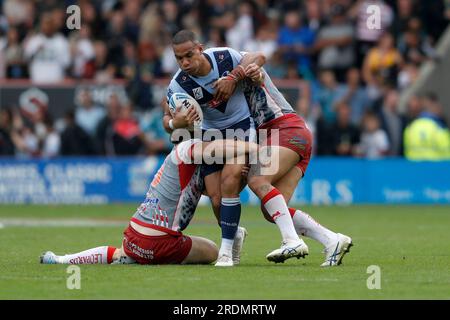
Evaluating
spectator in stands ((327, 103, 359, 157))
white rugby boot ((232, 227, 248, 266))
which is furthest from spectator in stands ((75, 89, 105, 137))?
white rugby boot ((232, 227, 248, 266))

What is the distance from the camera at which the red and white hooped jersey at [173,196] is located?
37.4 feet

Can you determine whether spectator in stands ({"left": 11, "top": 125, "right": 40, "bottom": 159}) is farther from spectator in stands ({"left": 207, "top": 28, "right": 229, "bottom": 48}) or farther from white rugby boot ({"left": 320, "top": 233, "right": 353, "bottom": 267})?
white rugby boot ({"left": 320, "top": 233, "right": 353, "bottom": 267})

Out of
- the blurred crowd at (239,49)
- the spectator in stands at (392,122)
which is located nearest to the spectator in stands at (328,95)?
the blurred crowd at (239,49)

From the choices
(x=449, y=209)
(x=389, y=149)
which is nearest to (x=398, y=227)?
(x=449, y=209)

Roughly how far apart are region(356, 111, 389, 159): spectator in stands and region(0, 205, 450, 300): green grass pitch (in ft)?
21.4

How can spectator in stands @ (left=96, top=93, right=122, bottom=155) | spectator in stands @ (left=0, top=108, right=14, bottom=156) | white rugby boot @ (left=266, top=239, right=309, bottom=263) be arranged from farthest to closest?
spectator in stands @ (left=0, top=108, right=14, bottom=156)
spectator in stands @ (left=96, top=93, right=122, bottom=155)
white rugby boot @ (left=266, top=239, right=309, bottom=263)

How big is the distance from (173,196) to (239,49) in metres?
14.8

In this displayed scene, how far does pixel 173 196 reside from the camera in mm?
11414

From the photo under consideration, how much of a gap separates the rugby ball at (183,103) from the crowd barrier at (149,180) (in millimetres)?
12837

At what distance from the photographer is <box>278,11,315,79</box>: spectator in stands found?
25.5m

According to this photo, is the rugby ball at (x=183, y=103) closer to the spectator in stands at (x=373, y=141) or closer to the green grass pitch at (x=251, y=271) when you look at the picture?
the green grass pitch at (x=251, y=271)

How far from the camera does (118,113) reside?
24625 mm
